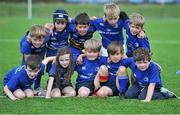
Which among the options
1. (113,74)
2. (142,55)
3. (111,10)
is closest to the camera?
(142,55)

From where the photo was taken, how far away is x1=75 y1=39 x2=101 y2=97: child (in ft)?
30.9


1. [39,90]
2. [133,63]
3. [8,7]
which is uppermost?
[133,63]

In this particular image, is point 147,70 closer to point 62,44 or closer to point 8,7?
point 62,44

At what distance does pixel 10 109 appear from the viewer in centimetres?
819

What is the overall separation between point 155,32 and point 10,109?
19.8 m

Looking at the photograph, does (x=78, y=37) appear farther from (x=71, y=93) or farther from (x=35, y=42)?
(x=71, y=93)

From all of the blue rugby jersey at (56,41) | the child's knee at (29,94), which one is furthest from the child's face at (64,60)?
the blue rugby jersey at (56,41)

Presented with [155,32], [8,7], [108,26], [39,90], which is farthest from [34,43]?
[8,7]

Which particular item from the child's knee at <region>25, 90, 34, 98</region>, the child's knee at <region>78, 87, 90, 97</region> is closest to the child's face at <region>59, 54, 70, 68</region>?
the child's knee at <region>78, 87, 90, 97</region>

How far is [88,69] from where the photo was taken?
9.53 m

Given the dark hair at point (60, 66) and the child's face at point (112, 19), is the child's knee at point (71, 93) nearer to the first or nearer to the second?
the dark hair at point (60, 66)

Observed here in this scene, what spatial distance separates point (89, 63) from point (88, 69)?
107mm

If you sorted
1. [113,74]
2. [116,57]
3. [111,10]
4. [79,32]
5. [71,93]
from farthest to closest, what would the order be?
[79,32]
[111,10]
[113,74]
[71,93]
[116,57]

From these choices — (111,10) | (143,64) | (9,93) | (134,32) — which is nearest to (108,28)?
(111,10)
